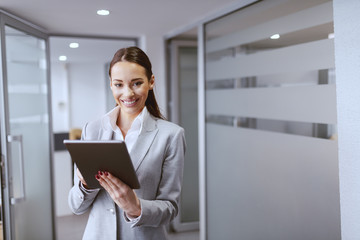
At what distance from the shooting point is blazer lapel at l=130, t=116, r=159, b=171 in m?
1.47

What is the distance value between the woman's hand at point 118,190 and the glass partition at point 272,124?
3.61 feet

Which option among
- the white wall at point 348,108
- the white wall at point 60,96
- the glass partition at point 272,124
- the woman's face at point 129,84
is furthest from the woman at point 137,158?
the white wall at point 60,96

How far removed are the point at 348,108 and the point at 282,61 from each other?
654 mm

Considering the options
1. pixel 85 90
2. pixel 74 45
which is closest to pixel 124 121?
pixel 74 45

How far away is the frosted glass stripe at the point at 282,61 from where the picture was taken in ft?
6.28

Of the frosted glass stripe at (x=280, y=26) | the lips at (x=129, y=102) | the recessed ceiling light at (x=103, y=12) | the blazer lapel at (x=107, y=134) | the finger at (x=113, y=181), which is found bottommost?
the finger at (x=113, y=181)

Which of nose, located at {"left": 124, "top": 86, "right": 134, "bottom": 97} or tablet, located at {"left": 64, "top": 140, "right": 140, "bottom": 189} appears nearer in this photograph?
tablet, located at {"left": 64, "top": 140, "right": 140, "bottom": 189}

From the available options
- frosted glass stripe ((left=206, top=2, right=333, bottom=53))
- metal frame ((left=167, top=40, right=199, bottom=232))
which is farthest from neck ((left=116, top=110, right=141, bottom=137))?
metal frame ((left=167, top=40, right=199, bottom=232))

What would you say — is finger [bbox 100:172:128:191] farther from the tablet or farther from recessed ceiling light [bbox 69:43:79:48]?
recessed ceiling light [bbox 69:43:79:48]

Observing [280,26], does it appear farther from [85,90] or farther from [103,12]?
[85,90]

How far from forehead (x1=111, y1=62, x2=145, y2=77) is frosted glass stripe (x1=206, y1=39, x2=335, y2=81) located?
40.0 inches

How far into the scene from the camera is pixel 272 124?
239cm

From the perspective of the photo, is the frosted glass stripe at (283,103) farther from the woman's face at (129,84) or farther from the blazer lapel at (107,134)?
the blazer lapel at (107,134)

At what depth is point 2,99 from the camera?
2.64 m
